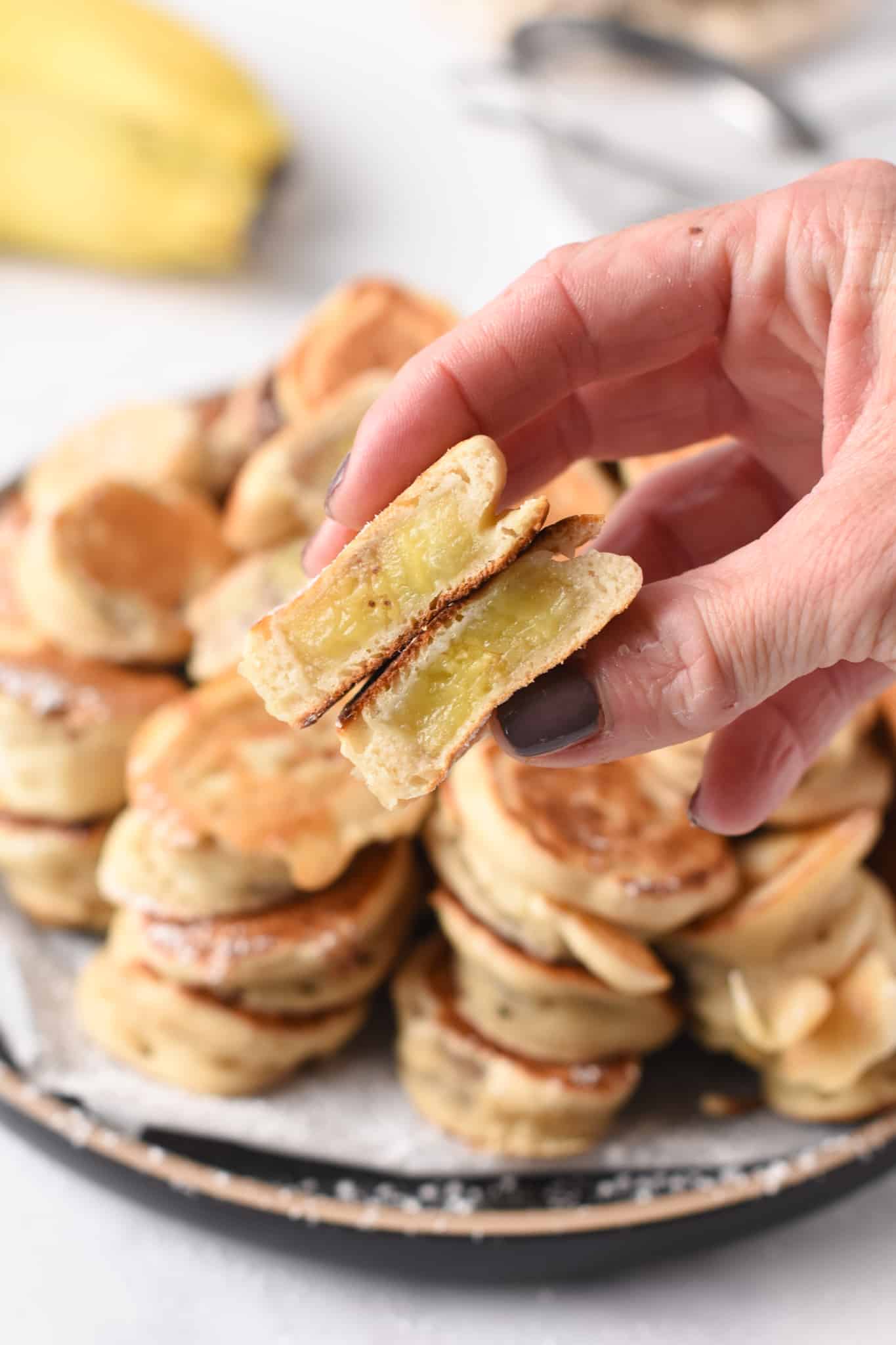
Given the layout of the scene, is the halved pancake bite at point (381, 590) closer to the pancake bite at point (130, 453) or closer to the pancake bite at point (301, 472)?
Result: the pancake bite at point (301, 472)

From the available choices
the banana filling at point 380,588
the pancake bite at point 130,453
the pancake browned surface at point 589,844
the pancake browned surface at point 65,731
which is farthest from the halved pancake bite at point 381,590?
the pancake bite at point 130,453

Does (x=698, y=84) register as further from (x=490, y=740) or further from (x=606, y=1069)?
(x=606, y=1069)

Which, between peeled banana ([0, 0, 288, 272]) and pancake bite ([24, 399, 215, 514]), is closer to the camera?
pancake bite ([24, 399, 215, 514])

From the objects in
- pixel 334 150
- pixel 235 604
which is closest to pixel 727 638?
pixel 235 604

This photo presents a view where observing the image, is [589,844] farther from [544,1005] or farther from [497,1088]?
[497,1088]

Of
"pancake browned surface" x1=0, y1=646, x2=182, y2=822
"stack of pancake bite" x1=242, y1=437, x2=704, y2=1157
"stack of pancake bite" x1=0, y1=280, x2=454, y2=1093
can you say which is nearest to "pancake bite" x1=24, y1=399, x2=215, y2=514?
"stack of pancake bite" x1=0, y1=280, x2=454, y2=1093

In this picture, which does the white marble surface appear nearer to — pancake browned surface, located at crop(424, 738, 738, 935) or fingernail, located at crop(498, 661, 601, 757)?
pancake browned surface, located at crop(424, 738, 738, 935)
